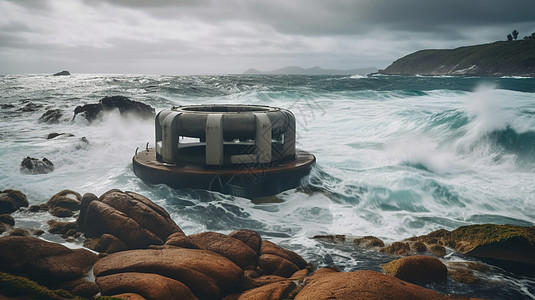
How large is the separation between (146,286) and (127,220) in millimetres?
2544

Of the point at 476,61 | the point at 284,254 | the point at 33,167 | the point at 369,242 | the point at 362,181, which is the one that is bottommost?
the point at 369,242

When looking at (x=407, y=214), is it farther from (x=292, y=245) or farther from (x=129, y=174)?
(x=129, y=174)

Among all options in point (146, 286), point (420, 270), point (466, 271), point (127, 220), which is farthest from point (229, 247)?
point (466, 271)

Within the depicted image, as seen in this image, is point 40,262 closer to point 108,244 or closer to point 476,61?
point 108,244

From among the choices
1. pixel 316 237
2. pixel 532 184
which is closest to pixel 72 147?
pixel 316 237

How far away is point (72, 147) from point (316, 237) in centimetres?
1344

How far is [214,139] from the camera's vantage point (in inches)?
434

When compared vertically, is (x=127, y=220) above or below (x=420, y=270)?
above

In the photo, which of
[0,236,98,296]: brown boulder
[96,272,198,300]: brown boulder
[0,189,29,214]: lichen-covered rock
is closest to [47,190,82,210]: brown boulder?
[0,189,29,214]: lichen-covered rock

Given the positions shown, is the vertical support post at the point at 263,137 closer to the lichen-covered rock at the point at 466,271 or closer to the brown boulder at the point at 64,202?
the brown boulder at the point at 64,202

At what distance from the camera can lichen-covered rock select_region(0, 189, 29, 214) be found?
9.28 m

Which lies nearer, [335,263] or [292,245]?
[335,263]

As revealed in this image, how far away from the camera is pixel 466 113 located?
22.6 metres

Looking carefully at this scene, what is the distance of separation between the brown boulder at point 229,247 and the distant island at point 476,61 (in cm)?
12077
